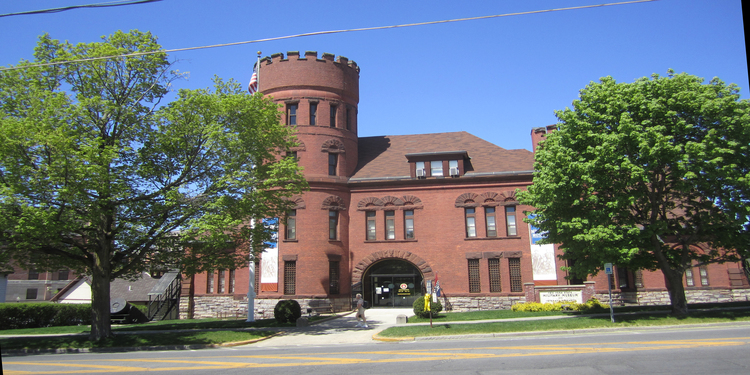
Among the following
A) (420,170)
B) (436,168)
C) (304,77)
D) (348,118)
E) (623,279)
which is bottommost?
(623,279)

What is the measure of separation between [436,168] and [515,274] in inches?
330

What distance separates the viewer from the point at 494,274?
30.6 m

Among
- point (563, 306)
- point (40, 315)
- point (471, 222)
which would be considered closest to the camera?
point (563, 306)

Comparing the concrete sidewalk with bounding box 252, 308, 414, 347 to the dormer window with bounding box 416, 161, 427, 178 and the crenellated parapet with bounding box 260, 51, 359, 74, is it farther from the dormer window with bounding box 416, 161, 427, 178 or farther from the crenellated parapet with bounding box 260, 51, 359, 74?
the crenellated parapet with bounding box 260, 51, 359, 74

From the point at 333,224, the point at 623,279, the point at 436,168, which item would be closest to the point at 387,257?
the point at 333,224

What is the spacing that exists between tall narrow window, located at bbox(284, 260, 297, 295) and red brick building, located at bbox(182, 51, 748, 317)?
0.06m

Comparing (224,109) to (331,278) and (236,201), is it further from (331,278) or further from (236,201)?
(331,278)

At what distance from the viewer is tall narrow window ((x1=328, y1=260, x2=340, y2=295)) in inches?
1200

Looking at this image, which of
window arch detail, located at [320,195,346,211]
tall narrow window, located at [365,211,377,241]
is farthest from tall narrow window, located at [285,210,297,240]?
tall narrow window, located at [365,211,377,241]

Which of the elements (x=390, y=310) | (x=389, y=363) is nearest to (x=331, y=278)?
(x=390, y=310)

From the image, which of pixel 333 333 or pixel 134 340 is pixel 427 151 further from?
pixel 134 340

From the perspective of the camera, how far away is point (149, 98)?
65.2 ft

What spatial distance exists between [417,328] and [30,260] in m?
15.1

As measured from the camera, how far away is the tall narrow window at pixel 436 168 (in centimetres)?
3216
